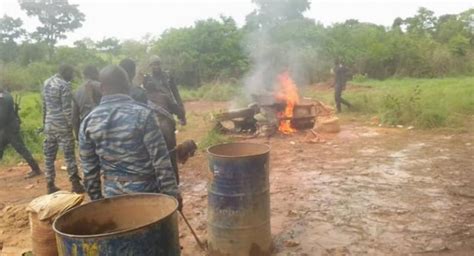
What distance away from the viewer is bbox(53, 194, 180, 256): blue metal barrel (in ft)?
6.71

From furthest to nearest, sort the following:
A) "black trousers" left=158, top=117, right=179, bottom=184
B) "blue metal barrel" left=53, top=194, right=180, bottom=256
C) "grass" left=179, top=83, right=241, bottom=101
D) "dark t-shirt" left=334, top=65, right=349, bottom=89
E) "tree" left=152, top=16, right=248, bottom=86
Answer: "tree" left=152, top=16, right=248, bottom=86 < "grass" left=179, top=83, right=241, bottom=101 < "dark t-shirt" left=334, top=65, right=349, bottom=89 < "black trousers" left=158, top=117, right=179, bottom=184 < "blue metal barrel" left=53, top=194, right=180, bottom=256

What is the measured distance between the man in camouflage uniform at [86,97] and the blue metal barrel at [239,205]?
237 centimetres

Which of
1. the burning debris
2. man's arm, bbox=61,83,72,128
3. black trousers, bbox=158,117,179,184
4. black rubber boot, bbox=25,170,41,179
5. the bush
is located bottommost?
black rubber boot, bbox=25,170,41,179

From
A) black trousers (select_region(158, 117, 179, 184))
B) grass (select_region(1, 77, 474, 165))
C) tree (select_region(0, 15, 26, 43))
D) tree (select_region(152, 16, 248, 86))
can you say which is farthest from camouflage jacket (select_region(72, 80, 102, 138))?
tree (select_region(0, 15, 26, 43))

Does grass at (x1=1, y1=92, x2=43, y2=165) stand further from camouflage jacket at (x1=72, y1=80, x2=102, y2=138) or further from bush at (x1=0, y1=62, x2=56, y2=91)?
bush at (x1=0, y1=62, x2=56, y2=91)

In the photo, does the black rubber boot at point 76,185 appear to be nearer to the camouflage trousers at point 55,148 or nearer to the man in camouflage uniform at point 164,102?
the camouflage trousers at point 55,148

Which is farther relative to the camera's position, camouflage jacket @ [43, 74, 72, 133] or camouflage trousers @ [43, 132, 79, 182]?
camouflage trousers @ [43, 132, 79, 182]

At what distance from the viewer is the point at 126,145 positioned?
9.55 feet

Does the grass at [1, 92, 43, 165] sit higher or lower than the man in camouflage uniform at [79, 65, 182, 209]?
lower

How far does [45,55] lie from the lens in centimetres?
2873

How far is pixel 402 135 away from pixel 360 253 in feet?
20.2

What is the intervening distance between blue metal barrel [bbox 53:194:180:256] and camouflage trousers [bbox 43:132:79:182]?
3847 millimetres

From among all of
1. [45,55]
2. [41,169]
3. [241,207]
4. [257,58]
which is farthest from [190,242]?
[45,55]

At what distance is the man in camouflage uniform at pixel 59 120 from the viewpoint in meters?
5.89
